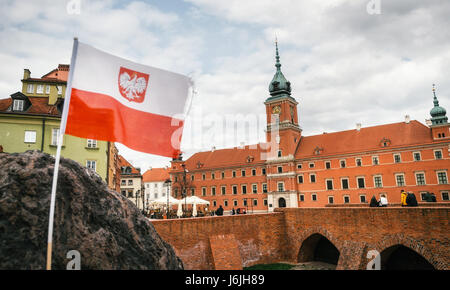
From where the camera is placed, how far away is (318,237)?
760 inches

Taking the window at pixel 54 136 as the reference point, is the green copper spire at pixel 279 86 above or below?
above

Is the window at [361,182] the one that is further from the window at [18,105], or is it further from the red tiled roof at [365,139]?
the window at [18,105]

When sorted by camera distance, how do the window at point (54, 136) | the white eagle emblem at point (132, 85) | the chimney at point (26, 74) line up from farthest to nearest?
the chimney at point (26, 74), the window at point (54, 136), the white eagle emblem at point (132, 85)

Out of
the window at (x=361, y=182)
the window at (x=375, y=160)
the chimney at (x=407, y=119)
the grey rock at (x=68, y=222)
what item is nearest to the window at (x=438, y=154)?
the window at (x=375, y=160)

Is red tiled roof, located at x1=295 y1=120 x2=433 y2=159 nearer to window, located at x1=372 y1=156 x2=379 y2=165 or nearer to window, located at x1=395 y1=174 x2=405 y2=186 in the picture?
window, located at x1=372 y1=156 x2=379 y2=165

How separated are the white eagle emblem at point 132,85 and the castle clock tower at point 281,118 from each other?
4566 centimetres

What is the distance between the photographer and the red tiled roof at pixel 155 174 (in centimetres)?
7788

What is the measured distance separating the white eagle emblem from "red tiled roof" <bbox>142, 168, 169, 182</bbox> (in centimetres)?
7394

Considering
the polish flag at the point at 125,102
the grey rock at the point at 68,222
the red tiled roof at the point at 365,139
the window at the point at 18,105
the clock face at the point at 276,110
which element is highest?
the clock face at the point at 276,110

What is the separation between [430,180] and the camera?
3644cm

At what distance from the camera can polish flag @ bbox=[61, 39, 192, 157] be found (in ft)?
14.9

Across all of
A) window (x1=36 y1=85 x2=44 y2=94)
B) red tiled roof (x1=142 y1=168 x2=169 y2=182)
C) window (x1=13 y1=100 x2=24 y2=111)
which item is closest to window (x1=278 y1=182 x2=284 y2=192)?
window (x1=36 y1=85 x2=44 y2=94)
